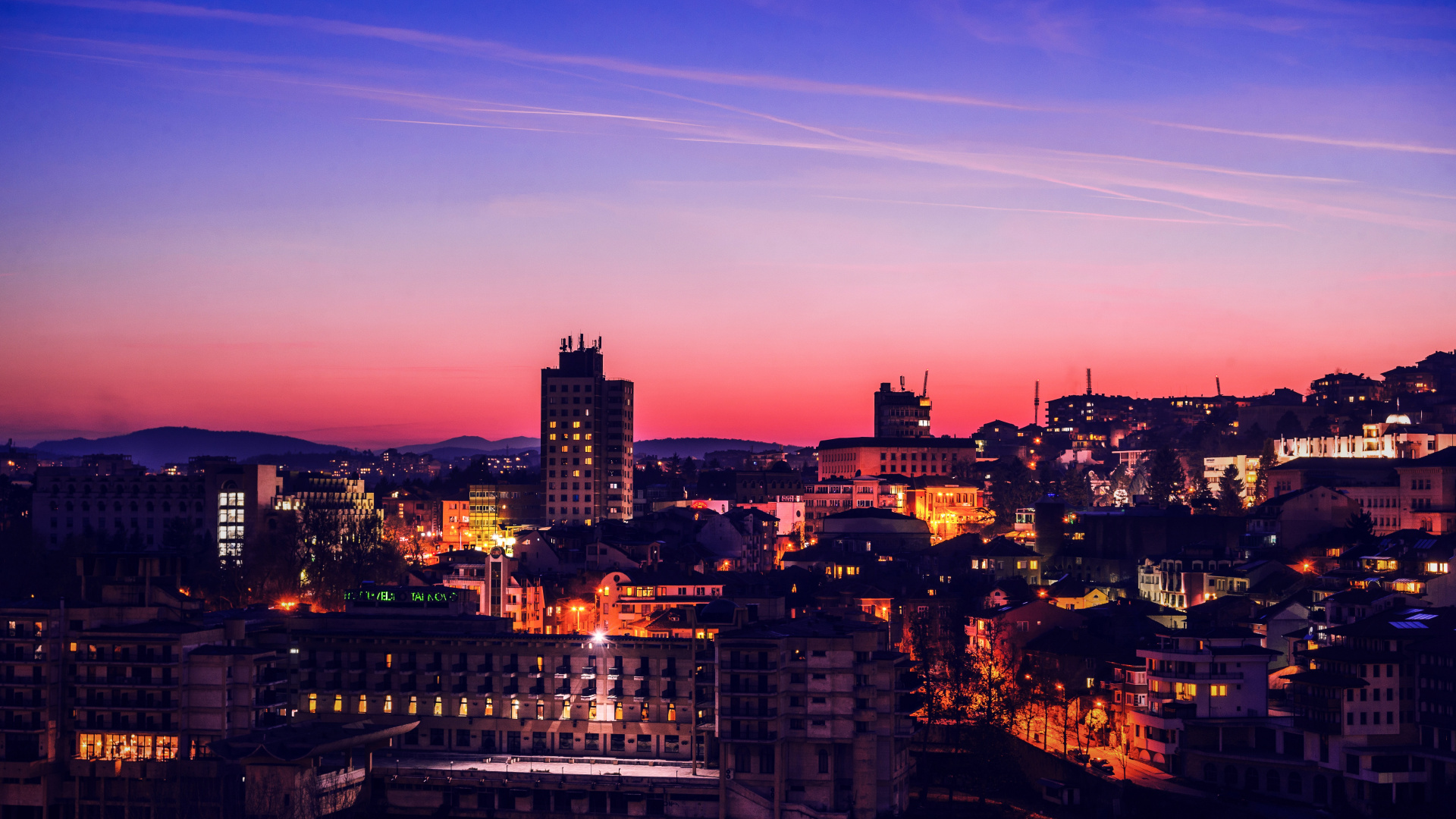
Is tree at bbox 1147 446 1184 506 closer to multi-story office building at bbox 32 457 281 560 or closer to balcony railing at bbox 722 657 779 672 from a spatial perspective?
multi-story office building at bbox 32 457 281 560

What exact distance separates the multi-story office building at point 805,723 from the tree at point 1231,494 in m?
60.3

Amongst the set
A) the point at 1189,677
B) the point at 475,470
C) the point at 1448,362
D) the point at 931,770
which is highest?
the point at 1448,362

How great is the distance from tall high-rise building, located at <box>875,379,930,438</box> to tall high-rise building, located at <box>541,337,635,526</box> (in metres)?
56.3

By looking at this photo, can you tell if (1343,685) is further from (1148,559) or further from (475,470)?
(475,470)

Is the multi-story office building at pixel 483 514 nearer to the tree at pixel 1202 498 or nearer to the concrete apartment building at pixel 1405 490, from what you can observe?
the tree at pixel 1202 498

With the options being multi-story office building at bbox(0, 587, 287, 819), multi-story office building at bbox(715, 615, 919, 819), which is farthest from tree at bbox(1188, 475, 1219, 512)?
multi-story office building at bbox(0, 587, 287, 819)

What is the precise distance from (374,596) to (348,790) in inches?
554

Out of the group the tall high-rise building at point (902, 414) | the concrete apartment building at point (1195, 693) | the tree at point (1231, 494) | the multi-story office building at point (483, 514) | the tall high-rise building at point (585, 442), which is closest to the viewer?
the concrete apartment building at point (1195, 693)

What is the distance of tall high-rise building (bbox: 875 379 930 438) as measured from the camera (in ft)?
625

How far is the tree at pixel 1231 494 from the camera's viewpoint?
115 meters

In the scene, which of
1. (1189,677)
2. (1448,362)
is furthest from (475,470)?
(1189,677)

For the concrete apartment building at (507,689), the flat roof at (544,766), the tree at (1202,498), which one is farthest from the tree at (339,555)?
the tree at (1202,498)

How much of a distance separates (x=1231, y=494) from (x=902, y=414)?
7664 centimetres

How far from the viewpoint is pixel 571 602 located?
8262 cm
